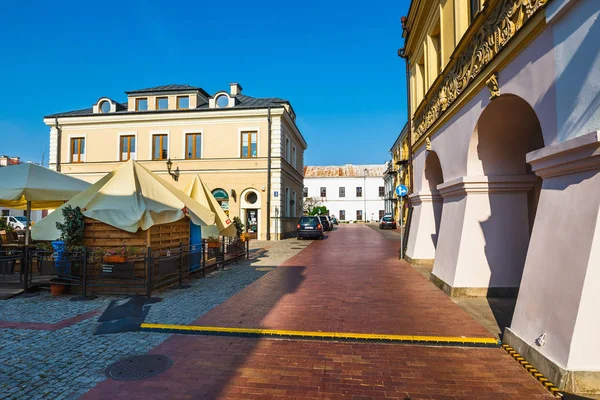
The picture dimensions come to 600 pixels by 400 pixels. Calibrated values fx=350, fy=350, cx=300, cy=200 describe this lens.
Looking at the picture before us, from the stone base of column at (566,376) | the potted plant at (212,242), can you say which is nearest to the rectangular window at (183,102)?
the potted plant at (212,242)

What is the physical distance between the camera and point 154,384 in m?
3.56

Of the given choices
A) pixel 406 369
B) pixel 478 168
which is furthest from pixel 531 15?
pixel 406 369

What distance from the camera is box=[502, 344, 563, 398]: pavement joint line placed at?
3276 mm

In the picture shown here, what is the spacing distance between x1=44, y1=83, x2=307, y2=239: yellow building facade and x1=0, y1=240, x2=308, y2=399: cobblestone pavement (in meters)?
16.4

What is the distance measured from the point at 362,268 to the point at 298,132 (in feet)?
69.5

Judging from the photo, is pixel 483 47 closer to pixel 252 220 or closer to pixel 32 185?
pixel 32 185

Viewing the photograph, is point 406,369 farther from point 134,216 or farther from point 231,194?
point 231,194

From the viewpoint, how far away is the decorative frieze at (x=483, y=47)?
4621 mm

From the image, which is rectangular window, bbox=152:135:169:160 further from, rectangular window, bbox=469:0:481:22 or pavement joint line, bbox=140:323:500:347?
rectangular window, bbox=469:0:481:22

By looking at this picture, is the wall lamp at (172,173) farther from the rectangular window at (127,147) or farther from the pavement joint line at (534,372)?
the pavement joint line at (534,372)

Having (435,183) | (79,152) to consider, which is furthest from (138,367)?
(79,152)

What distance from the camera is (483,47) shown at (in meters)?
5.91

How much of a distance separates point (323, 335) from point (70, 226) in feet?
19.4

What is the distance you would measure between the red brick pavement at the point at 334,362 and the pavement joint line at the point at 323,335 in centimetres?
19
